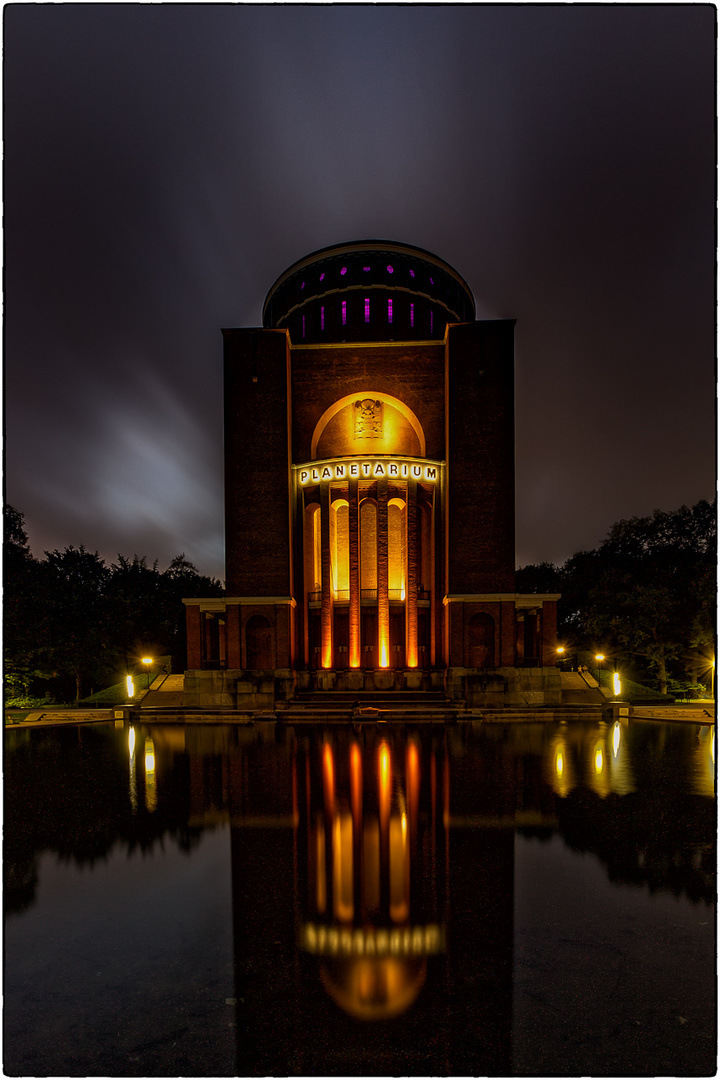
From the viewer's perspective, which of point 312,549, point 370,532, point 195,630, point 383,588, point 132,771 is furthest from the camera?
point 370,532

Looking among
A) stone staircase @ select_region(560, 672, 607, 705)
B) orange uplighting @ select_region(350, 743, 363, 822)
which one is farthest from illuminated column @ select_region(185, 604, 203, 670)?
stone staircase @ select_region(560, 672, 607, 705)

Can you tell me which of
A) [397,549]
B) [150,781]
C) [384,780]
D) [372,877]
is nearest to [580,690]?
[397,549]

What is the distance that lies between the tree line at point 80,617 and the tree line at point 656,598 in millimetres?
31410

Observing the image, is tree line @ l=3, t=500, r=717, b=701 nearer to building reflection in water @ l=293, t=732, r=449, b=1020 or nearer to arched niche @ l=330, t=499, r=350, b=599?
arched niche @ l=330, t=499, r=350, b=599

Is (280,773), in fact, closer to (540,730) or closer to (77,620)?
(540,730)

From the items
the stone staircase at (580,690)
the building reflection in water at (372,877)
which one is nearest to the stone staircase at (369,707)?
the stone staircase at (580,690)

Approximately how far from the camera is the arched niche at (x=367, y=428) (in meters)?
31.5

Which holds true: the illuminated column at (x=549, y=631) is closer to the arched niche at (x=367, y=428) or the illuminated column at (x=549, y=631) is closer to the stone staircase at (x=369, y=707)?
the stone staircase at (x=369, y=707)

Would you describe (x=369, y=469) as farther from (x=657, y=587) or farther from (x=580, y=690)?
(x=657, y=587)

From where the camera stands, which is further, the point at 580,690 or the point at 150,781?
the point at 580,690

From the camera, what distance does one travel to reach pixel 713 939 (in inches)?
238

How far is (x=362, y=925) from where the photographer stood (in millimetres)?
6137

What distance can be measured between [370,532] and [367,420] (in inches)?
267

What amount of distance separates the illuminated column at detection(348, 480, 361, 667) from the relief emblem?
3999 millimetres
